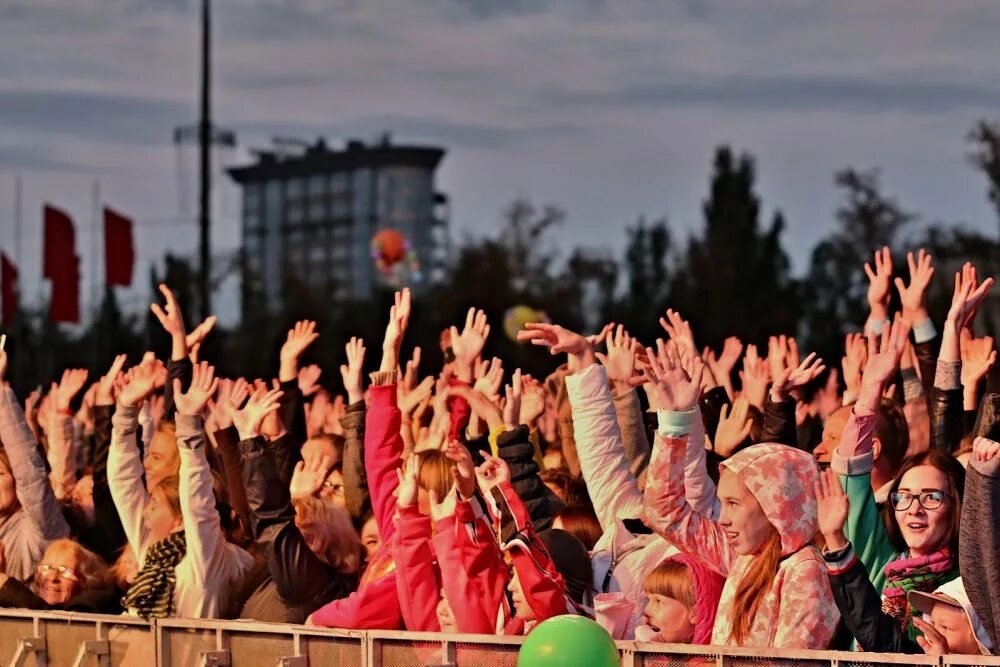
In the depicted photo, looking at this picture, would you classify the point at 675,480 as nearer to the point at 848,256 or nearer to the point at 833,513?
the point at 833,513

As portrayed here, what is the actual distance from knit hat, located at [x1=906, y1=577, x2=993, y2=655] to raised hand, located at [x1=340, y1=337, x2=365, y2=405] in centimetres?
364

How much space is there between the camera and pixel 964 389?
9.15 m

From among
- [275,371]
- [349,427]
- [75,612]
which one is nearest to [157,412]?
[349,427]

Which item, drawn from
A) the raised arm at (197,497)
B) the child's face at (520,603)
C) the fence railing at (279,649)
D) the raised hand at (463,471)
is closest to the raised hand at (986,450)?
the fence railing at (279,649)

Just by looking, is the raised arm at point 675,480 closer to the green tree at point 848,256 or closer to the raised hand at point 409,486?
the raised hand at point 409,486

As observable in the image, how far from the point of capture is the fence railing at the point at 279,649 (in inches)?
249

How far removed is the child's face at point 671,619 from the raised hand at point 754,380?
3.67 metres

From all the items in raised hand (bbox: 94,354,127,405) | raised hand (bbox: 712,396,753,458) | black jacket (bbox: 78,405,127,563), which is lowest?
black jacket (bbox: 78,405,127,563)

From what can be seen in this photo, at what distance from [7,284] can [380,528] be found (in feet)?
152

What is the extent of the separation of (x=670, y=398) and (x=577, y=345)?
3.65 ft

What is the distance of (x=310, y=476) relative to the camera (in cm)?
942

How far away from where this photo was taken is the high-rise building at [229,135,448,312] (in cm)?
12850

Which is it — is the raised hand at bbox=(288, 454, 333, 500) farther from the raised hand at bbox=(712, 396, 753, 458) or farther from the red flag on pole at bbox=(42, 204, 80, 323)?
the red flag on pole at bbox=(42, 204, 80, 323)

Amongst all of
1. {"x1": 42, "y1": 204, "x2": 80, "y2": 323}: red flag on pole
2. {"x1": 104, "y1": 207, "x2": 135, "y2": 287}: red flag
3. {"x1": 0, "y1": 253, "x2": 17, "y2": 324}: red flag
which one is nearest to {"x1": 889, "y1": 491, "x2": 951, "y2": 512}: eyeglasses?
{"x1": 104, "y1": 207, "x2": 135, "y2": 287}: red flag
